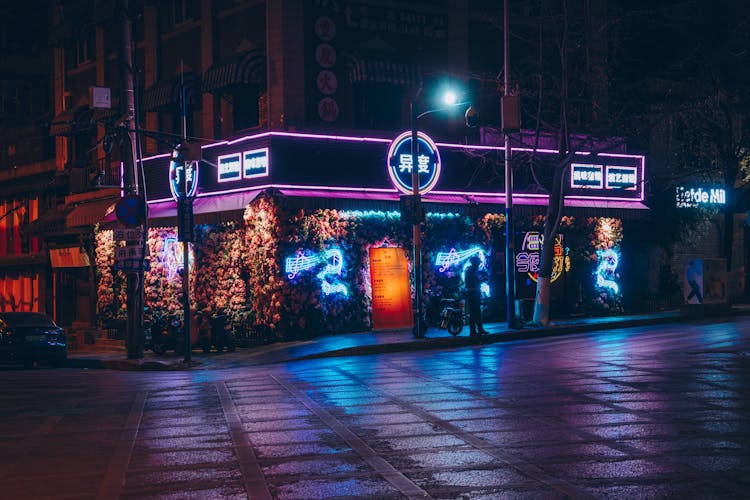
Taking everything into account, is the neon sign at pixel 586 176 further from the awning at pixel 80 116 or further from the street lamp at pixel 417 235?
the awning at pixel 80 116

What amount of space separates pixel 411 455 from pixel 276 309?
16.5m

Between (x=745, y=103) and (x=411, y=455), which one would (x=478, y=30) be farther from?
(x=411, y=455)

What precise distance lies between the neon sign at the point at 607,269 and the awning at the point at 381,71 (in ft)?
30.8

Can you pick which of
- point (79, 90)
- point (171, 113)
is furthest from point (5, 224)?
point (171, 113)

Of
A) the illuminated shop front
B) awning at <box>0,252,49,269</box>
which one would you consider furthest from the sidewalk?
awning at <box>0,252,49,269</box>

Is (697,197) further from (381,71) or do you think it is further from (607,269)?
(381,71)

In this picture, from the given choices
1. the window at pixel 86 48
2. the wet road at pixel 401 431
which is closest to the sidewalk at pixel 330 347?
the wet road at pixel 401 431

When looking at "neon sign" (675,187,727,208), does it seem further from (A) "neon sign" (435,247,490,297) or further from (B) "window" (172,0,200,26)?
(B) "window" (172,0,200,26)

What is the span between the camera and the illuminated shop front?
2619cm

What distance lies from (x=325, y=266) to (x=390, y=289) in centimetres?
238

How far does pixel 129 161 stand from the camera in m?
24.3

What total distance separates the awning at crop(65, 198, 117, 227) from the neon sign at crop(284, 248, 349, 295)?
35.5ft

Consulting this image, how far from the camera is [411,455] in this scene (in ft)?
32.5

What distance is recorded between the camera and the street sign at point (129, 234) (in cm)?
2411
